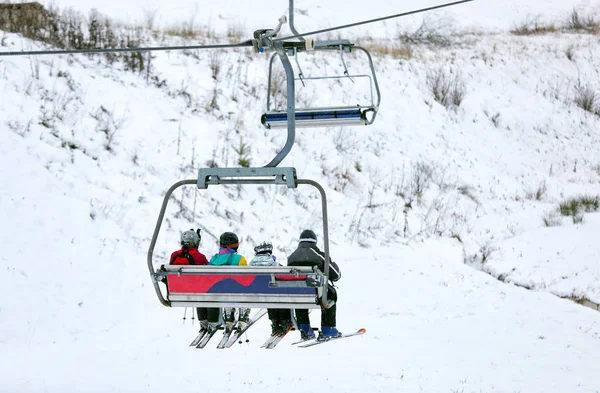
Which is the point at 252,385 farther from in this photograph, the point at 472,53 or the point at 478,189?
the point at 472,53

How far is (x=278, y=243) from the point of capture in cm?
1441

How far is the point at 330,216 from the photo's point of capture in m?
15.9

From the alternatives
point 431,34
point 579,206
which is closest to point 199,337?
point 579,206

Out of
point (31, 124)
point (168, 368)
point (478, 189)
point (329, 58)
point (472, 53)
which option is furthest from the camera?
point (472, 53)

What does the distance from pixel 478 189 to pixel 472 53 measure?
303 inches

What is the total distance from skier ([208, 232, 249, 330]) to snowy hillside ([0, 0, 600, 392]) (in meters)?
2.27

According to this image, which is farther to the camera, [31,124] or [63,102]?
[63,102]

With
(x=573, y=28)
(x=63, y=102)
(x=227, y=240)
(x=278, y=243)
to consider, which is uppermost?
(x=573, y=28)

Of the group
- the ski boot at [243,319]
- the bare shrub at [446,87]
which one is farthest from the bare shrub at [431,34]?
the ski boot at [243,319]

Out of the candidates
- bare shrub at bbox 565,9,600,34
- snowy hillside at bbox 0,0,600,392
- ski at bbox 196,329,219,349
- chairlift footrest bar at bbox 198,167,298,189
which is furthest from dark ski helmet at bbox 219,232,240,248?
bare shrub at bbox 565,9,600,34

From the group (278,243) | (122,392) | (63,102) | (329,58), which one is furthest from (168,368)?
(329,58)

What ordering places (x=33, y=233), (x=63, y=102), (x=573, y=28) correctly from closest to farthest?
(x=33, y=233), (x=63, y=102), (x=573, y=28)

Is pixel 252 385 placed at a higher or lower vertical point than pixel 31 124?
lower

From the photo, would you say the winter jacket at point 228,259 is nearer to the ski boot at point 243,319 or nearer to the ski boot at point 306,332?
the ski boot at point 243,319
